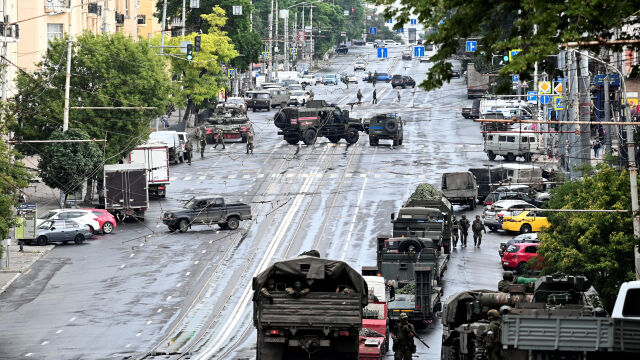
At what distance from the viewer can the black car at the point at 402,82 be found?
123 metres

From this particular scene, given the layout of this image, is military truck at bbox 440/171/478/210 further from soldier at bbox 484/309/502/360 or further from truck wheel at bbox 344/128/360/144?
soldier at bbox 484/309/502/360

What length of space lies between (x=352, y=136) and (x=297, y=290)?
5494cm

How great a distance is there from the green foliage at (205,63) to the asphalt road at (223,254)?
8.18 metres

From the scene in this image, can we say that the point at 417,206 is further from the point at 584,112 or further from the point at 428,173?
the point at 428,173

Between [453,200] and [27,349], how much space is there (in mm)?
28762

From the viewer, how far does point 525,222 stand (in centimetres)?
5659

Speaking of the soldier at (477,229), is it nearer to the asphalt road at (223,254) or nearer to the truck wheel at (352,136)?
the asphalt road at (223,254)

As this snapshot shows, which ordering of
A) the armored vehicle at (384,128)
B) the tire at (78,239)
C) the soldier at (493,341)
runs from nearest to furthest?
1. the soldier at (493,341)
2. the tire at (78,239)
3. the armored vehicle at (384,128)

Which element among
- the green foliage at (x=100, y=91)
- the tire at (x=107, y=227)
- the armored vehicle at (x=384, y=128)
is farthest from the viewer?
the armored vehicle at (x=384, y=128)

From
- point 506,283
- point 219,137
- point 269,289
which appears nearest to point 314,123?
point 219,137

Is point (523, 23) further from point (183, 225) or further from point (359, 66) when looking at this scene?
point (359, 66)

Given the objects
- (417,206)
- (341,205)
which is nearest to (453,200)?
(341,205)

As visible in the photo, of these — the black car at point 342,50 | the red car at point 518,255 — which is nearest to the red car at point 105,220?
the red car at point 518,255

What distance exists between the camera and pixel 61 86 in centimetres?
6469
